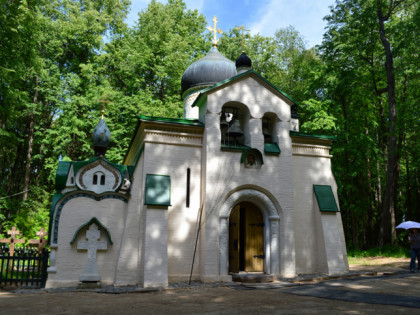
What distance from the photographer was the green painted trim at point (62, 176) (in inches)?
402

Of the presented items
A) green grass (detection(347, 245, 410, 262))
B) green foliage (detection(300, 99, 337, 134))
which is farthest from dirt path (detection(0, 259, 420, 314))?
green foliage (detection(300, 99, 337, 134))

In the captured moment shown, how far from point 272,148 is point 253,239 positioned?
3000 mm

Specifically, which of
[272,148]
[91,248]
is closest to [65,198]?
[91,248]

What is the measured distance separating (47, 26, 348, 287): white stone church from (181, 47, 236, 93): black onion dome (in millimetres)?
3547

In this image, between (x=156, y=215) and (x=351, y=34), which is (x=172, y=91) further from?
(x=156, y=215)

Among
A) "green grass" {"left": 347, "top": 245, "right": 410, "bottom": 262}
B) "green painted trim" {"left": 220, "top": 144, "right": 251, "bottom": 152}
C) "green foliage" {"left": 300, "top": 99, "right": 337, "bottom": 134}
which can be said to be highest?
"green foliage" {"left": 300, "top": 99, "right": 337, "bottom": 134}

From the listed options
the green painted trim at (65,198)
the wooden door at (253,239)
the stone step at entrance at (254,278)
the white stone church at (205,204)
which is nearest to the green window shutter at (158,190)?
the white stone church at (205,204)

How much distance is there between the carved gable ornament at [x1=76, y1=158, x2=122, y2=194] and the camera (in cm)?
1036

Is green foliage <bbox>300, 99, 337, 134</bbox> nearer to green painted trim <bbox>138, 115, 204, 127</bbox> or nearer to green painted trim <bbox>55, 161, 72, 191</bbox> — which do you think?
green painted trim <bbox>138, 115, 204, 127</bbox>

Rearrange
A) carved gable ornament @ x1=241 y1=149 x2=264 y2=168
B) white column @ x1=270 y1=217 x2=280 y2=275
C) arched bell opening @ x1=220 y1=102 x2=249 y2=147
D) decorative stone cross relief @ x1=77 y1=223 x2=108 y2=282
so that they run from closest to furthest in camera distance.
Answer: decorative stone cross relief @ x1=77 y1=223 x2=108 y2=282, white column @ x1=270 y1=217 x2=280 y2=275, carved gable ornament @ x1=241 y1=149 x2=264 y2=168, arched bell opening @ x1=220 y1=102 x2=249 y2=147

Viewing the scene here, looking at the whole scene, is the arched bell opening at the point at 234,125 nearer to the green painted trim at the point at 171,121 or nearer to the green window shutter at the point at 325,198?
the green painted trim at the point at 171,121

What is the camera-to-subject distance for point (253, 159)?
11148 mm

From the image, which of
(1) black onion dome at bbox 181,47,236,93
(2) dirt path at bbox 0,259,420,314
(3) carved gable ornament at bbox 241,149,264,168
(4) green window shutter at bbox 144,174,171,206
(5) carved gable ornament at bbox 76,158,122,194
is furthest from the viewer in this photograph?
(1) black onion dome at bbox 181,47,236,93

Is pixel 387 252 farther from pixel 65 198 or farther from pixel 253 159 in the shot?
pixel 65 198
